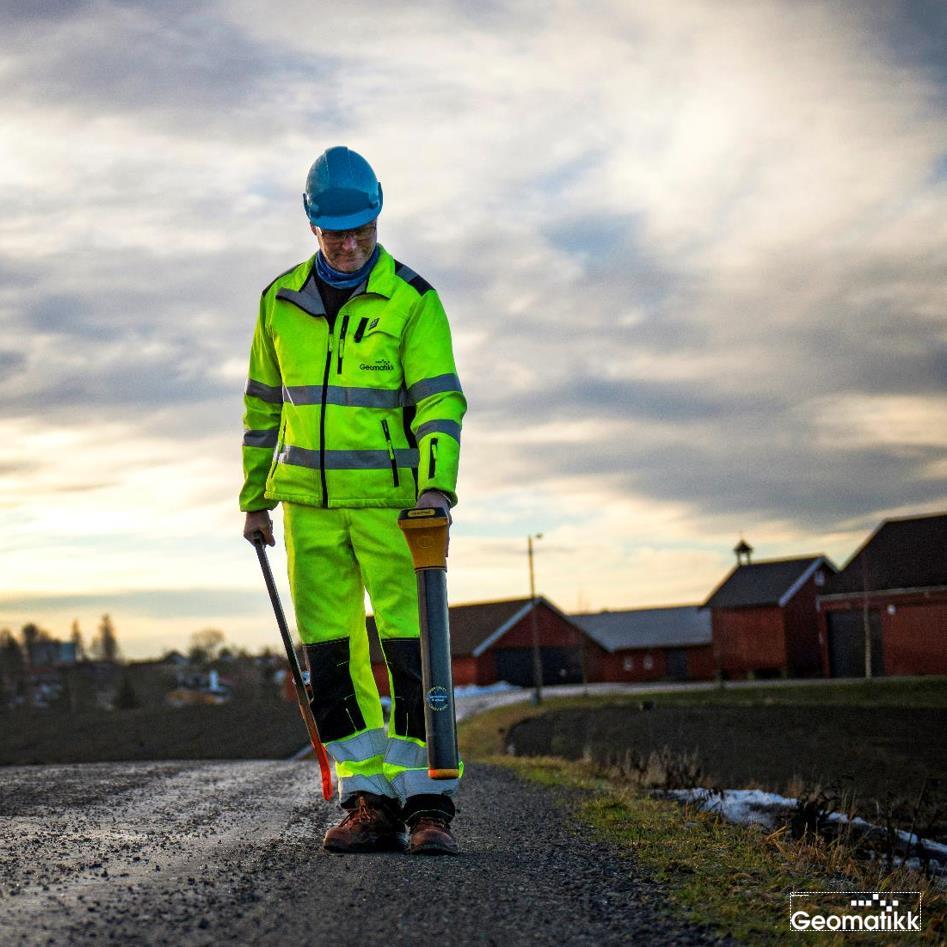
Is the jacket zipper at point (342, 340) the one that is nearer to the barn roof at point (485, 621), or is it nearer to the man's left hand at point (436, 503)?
the man's left hand at point (436, 503)

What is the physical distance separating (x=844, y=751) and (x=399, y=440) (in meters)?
20.5

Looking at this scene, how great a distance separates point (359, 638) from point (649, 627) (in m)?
69.6

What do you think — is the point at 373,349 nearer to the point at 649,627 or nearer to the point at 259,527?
the point at 259,527

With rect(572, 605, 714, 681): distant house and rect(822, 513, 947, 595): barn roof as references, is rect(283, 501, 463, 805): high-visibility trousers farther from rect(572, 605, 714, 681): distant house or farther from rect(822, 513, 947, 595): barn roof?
rect(572, 605, 714, 681): distant house

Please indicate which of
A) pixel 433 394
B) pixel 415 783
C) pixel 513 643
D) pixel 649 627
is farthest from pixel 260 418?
pixel 649 627

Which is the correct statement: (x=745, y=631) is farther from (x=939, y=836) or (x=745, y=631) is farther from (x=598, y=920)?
(x=598, y=920)

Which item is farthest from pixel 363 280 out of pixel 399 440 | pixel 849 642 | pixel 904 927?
pixel 849 642

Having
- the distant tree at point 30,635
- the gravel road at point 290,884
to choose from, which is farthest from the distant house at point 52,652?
the gravel road at point 290,884

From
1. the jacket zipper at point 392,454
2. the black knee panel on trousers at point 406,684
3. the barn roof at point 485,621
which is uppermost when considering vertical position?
the jacket zipper at point 392,454

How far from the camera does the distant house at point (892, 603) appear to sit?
49.4m

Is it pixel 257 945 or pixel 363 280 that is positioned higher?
pixel 363 280

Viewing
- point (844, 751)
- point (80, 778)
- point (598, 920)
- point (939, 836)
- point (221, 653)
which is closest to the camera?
point (598, 920)

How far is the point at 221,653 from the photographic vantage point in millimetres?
126188

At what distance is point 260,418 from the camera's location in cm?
561
